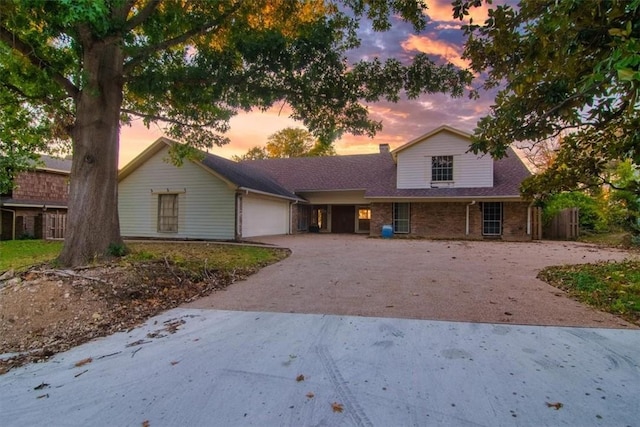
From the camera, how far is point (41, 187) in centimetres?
2064

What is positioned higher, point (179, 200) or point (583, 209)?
point (179, 200)

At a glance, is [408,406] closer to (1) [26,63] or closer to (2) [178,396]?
(2) [178,396]

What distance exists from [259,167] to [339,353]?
23.2m

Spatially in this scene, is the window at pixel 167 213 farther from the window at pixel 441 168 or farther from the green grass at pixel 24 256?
the window at pixel 441 168

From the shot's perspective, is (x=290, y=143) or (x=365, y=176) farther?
(x=290, y=143)

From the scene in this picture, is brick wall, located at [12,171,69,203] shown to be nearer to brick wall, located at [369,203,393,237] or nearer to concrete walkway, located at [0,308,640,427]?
brick wall, located at [369,203,393,237]

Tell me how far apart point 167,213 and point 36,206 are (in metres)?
8.56

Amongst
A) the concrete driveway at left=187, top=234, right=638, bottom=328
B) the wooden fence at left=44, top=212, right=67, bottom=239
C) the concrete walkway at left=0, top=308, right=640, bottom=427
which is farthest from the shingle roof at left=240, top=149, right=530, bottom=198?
the concrete walkway at left=0, top=308, right=640, bottom=427

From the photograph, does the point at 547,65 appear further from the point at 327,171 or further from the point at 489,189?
the point at 327,171

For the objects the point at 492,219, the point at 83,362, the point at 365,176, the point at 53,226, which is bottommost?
the point at 83,362

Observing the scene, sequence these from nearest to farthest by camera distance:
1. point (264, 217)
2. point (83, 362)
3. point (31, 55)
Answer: point (83, 362), point (31, 55), point (264, 217)

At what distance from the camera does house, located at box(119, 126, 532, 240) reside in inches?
638

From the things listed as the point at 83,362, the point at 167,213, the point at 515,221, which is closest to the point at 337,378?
the point at 83,362

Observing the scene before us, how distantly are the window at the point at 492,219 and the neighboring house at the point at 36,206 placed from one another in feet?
74.1
